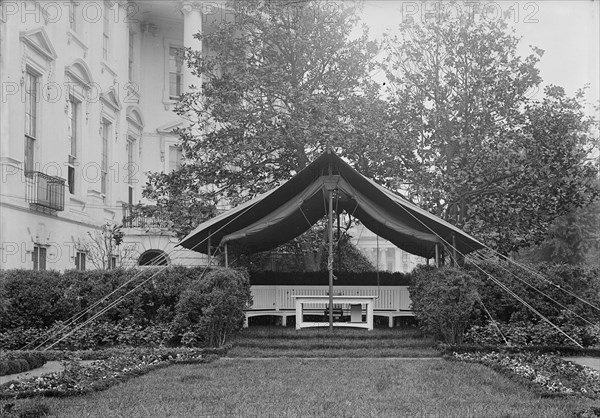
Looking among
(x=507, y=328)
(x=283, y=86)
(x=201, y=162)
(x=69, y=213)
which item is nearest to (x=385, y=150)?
(x=283, y=86)

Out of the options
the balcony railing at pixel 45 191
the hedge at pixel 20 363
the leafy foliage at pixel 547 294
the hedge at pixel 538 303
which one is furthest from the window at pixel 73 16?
the leafy foliage at pixel 547 294

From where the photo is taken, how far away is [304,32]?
19.5 meters

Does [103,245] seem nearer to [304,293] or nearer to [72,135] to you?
[72,135]

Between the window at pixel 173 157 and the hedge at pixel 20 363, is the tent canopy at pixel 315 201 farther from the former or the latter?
the window at pixel 173 157

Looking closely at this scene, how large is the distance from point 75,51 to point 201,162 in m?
5.28

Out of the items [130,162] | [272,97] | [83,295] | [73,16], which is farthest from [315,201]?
[130,162]

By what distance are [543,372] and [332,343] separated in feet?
13.6

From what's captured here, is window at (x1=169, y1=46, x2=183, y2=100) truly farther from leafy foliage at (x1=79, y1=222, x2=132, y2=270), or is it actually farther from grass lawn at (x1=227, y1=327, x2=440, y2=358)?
grass lawn at (x1=227, y1=327, x2=440, y2=358)

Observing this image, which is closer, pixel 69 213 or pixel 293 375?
→ pixel 293 375

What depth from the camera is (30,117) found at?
741 inches

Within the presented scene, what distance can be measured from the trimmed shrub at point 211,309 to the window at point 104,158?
A: 37.3ft

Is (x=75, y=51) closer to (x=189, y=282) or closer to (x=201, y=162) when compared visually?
(x=201, y=162)

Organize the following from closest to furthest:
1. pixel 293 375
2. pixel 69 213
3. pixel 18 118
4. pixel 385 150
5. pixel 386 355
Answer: pixel 293 375, pixel 386 355, pixel 18 118, pixel 385 150, pixel 69 213

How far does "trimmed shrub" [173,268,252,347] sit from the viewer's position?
13086mm
